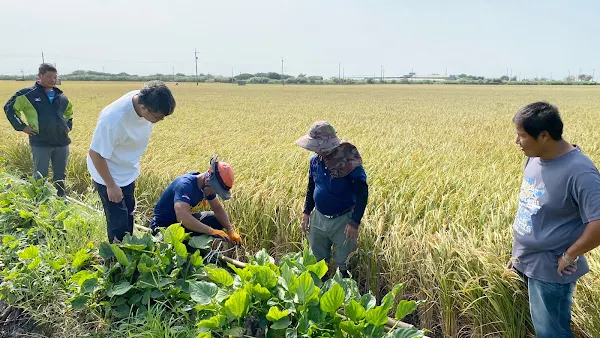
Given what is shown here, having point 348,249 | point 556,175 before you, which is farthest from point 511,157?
point 556,175

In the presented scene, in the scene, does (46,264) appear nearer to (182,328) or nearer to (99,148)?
(99,148)

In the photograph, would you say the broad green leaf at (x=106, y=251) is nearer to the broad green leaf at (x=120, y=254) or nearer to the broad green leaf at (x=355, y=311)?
the broad green leaf at (x=120, y=254)

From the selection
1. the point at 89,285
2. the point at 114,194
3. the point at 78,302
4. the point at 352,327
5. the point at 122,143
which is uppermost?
the point at 122,143

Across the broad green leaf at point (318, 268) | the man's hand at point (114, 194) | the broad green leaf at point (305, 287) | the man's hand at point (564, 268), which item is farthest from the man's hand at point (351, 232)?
the man's hand at point (114, 194)

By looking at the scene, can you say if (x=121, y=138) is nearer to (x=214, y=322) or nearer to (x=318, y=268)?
(x=214, y=322)

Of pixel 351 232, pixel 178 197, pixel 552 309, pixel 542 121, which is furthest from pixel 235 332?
pixel 542 121

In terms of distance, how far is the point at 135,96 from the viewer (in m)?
3.27

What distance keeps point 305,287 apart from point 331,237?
1134 millimetres

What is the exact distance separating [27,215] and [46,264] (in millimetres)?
928

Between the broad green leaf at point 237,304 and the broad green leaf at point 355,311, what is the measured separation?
57 centimetres

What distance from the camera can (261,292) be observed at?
2.37 meters

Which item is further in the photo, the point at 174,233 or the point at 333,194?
the point at 333,194

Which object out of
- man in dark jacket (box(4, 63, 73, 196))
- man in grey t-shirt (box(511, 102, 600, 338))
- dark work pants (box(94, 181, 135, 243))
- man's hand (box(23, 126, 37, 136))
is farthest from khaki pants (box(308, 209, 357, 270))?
man's hand (box(23, 126, 37, 136))

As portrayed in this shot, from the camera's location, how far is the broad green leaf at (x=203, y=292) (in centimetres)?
246
